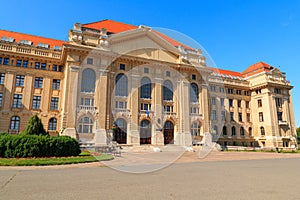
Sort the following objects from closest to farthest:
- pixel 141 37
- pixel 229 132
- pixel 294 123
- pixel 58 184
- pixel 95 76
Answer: pixel 58 184 → pixel 95 76 → pixel 141 37 → pixel 229 132 → pixel 294 123

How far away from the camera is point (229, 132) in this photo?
52156 millimetres

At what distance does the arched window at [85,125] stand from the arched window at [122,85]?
22.2 feet

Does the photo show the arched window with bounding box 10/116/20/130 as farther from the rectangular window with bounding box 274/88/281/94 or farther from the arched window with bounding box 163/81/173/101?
the rectangular window with bounding box 274/88/281/94

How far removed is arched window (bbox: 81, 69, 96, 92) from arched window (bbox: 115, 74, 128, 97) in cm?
423

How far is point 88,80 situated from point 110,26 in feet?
48.0

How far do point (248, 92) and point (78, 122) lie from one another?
4449cm

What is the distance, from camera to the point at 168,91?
44062mm

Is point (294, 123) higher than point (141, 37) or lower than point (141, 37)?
lower

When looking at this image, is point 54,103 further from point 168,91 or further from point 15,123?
point 168,91

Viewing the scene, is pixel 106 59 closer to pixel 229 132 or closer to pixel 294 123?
pixel 229 132

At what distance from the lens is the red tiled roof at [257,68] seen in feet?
190

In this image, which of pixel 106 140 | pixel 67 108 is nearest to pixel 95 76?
pixel 67 108

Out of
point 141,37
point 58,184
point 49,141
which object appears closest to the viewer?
point 58,184

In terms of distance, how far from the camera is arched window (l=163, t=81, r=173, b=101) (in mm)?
43812
